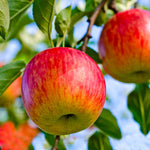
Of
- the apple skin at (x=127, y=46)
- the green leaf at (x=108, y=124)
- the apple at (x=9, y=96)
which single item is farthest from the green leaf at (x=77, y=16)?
the apple at (x=9, y=96)

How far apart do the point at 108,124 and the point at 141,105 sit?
247 millimetres

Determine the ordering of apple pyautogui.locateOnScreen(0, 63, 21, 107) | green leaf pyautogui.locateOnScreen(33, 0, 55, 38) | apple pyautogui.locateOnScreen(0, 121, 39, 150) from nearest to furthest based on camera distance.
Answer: green leaf pyautogui.locateOnScreen(33, 0, 55, 38), apple pyautogui.locateOnScreen(0, 121, 39, 150), apple pyautogui.locateOnScreen(0, 63, 21, 107)

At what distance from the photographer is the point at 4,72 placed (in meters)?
1.21

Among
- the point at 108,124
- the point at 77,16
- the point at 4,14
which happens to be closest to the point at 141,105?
the point at 108,124

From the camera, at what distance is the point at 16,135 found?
2.39 metres

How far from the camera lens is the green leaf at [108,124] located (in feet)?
4.84

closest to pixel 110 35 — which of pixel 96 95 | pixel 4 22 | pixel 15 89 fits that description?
pixel 96 95

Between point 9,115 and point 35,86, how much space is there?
1710 millimetres

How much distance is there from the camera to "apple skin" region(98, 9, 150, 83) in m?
1.27

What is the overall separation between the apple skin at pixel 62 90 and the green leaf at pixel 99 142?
1.54 feet

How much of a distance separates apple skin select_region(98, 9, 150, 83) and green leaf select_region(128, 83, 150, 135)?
0.23m

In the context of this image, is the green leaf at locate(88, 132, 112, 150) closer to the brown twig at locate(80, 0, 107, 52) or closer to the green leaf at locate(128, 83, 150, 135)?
the green leaf at locate(128, 83, 150, 135)

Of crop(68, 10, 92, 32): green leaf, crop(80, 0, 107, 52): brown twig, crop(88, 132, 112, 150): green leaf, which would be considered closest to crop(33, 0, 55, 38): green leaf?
crop(80, 0, 107, 52): brown twig

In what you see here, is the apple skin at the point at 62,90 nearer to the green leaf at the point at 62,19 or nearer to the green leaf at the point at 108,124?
the green leaf at the point at 62,19
